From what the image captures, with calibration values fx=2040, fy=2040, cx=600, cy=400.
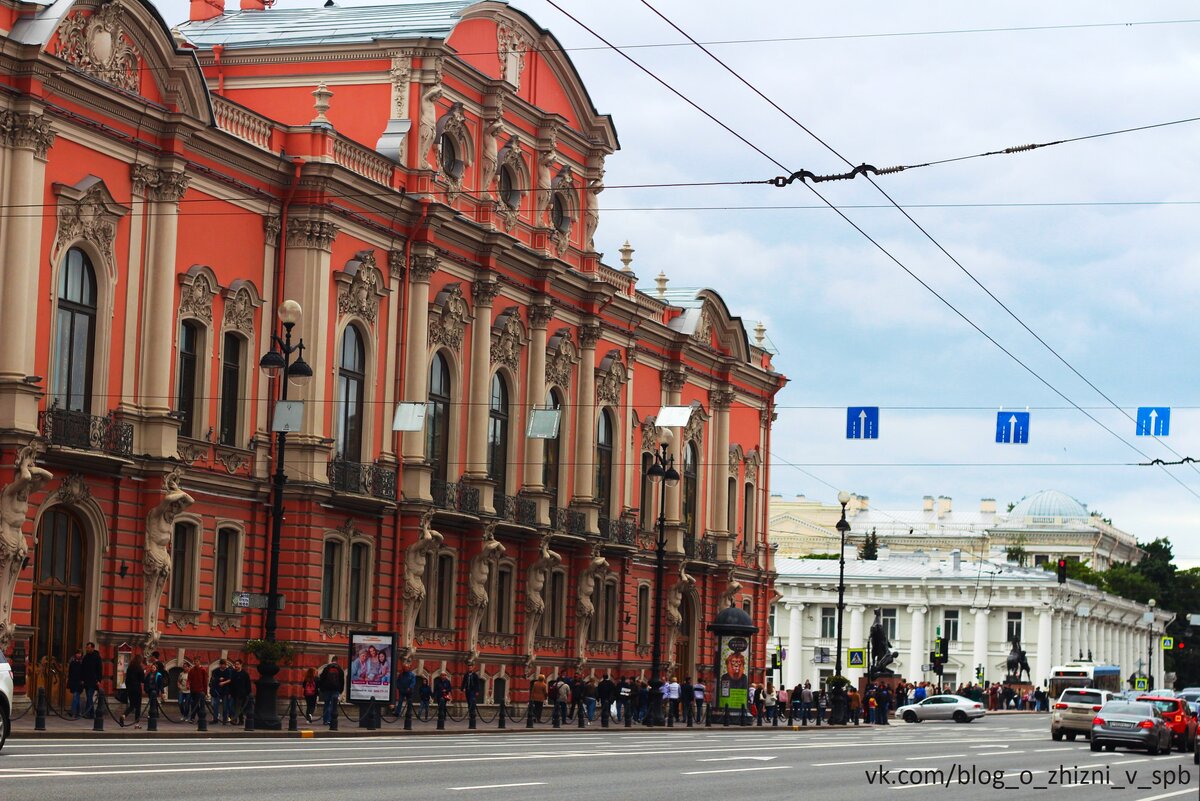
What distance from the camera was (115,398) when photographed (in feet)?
134

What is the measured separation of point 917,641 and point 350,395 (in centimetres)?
8943

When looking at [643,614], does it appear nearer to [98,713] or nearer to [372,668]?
[372,668]

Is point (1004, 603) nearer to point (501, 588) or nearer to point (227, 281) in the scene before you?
point (501, 588)

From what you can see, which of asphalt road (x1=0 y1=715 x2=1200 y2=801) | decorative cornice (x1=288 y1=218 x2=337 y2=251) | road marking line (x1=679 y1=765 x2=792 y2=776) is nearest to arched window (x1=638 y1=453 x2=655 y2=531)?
decorative cornice (x1=288 y1=218 x2=337 y2=251)

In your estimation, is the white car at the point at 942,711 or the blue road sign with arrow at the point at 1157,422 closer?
the blue road sign with arrow at the point at 1157,422

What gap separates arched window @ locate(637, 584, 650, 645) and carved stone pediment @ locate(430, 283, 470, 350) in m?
16.0

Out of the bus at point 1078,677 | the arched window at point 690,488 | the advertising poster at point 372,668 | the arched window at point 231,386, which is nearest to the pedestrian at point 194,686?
the advertising poster at point 372,668

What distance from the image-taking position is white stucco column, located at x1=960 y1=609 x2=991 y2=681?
132250mm

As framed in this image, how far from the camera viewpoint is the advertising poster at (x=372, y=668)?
41.0 m

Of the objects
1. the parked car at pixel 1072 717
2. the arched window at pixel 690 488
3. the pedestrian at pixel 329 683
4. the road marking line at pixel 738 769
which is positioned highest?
the arched window at pixel 690 488

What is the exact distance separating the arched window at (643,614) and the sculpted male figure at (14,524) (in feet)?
104

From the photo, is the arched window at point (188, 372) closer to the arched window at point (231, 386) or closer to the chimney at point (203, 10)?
the arched window at point (231, 386)

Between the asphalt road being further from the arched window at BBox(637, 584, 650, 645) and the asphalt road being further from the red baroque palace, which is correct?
the arched window at BBox(637, 584, 650, 645)

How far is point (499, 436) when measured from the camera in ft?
186
